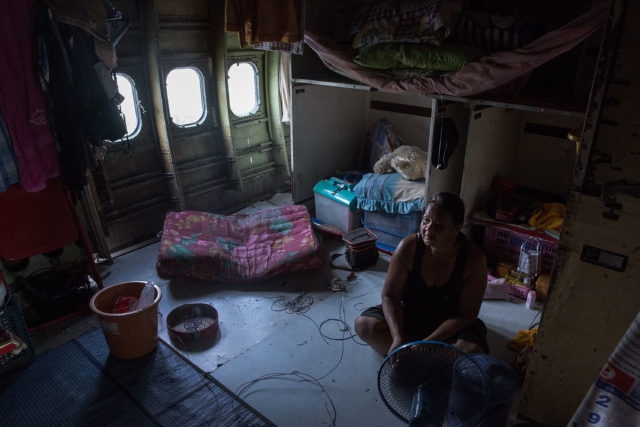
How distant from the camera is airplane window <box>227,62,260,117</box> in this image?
18.2 ft

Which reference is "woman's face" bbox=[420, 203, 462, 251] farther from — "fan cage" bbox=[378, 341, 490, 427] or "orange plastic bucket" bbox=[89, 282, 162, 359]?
Answer: "orange plastic bucket" bbox=[89, 282, 162, 359]

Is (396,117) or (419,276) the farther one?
(396,117)

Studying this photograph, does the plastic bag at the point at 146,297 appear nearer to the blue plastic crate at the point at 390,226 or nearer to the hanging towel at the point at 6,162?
the hanging towel at the point at 6,162

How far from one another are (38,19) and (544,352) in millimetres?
3755

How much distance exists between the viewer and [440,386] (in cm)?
184

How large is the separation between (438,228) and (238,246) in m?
2.40

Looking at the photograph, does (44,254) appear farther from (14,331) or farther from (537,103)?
(537,103)

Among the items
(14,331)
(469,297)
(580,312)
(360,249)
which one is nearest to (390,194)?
(360,249)

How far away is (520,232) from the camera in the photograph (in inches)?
148

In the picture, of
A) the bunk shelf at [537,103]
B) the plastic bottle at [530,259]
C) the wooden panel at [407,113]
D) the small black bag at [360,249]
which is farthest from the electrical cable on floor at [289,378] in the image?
the wooden panel at [407,113]

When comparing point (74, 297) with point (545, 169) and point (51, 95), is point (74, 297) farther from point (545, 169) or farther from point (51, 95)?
point (545, 169)

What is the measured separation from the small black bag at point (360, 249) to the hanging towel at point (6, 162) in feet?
8.88

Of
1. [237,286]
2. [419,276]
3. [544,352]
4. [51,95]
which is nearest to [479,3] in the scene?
A: [419,276]

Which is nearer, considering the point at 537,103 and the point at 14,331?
the point at 14,331
